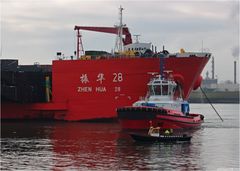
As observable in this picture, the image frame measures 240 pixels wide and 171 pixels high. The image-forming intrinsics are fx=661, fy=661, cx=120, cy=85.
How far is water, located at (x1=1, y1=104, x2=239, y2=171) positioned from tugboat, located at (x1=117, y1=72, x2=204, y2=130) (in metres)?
1.30

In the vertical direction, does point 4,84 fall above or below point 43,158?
above

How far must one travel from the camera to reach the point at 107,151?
40.8m

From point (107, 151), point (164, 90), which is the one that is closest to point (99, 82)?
point (164, 90)

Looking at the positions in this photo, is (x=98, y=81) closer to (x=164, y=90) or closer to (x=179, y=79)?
(x=179, y=79)

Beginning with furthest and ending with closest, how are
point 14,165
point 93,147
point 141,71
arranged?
point 141,71
point 93,147
point 14,165

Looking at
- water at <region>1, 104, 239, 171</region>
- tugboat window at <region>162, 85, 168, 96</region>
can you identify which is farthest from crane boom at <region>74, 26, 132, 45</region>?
water at <region>1, 104, 239, 171</region>

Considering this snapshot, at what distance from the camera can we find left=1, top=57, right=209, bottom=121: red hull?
6094cm

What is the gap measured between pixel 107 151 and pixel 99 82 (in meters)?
22.7

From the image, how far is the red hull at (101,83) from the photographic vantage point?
6094cm

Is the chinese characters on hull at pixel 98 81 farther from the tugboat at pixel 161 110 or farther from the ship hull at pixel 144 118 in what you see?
the ship hull at pixel 144 118

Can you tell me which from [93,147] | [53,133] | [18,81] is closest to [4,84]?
[18,81]

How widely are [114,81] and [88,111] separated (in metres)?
4.30

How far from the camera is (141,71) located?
61.0 meters

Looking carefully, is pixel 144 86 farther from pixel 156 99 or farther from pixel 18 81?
pixel 18 81
